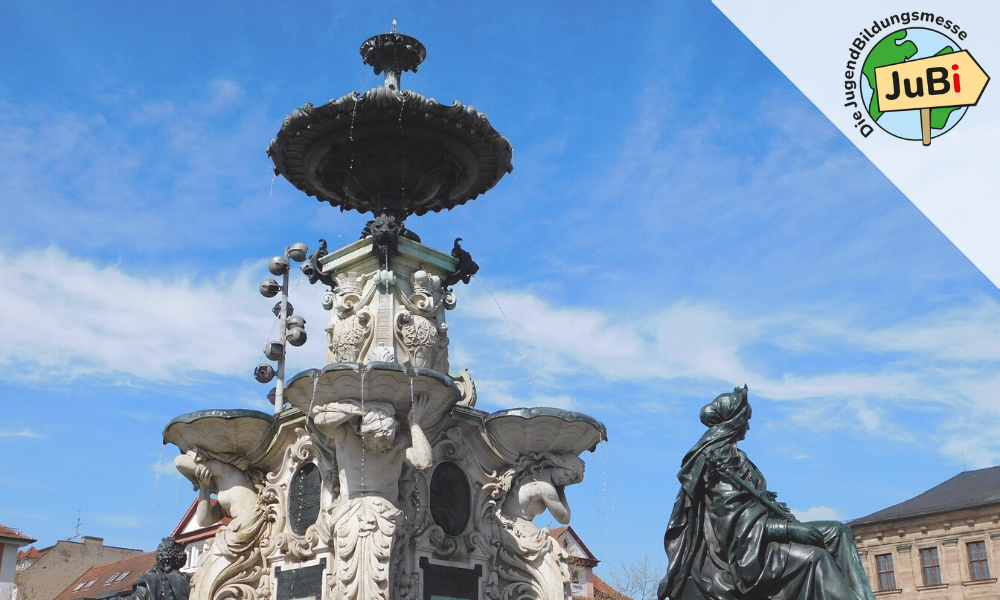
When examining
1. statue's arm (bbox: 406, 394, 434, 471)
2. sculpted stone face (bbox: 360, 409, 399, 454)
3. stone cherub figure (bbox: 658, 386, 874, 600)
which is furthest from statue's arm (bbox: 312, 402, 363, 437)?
stone cherub figure (bbox: 658, 386, 874, 600)

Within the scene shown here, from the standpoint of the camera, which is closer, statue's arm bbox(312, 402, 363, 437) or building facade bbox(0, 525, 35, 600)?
statue's arm bbox(312, 402, 363, 437)

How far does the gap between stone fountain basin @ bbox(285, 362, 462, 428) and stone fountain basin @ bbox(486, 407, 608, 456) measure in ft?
2.79

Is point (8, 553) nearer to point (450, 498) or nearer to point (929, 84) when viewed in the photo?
point (450, 498)

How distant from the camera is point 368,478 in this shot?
10289mm

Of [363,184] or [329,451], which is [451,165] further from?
[329,451]

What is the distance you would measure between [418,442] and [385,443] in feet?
1.10

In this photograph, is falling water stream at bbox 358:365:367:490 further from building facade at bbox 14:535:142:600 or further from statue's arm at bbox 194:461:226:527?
building facade at bbox 14:535:142:600

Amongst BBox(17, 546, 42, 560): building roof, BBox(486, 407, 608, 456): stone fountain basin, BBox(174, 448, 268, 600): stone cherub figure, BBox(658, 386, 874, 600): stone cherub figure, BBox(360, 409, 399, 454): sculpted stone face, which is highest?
BBox(17, 546, 42, 560): building roof

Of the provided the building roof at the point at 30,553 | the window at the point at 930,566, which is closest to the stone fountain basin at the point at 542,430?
the window at the point at 930,566

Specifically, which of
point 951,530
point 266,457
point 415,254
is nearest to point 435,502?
point 266,457

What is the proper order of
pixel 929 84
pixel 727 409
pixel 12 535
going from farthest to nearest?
1. pixel 12 535
2. pixel 929 84
3. pixel 727 409

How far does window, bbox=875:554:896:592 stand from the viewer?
53.1m

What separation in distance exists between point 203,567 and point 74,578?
57.5m

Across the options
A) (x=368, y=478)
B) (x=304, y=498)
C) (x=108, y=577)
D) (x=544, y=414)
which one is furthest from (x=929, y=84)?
(x=108, y=577)
